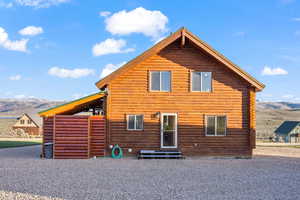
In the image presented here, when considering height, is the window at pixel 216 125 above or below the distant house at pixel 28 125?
above

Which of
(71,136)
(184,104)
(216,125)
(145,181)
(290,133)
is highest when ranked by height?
(184,104)

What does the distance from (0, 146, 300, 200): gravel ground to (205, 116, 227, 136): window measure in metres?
3.86

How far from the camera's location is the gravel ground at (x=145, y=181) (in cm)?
1007

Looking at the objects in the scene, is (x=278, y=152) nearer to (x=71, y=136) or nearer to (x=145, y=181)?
(x=71, y=136)

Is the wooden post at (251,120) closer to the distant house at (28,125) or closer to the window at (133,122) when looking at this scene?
the window at (133,122)

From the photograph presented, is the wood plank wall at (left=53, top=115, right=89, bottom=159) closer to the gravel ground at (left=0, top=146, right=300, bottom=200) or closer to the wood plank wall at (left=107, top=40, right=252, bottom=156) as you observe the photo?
the wood plank wall at (left=107, top=40, right=252, bottom=156)

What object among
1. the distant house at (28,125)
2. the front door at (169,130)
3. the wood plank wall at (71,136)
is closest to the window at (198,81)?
the front door at (169,130)

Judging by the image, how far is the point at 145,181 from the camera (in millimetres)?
12305

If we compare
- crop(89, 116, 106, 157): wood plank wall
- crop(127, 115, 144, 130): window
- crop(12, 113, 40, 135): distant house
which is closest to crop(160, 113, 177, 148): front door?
crop(127, 115, 144, 130): window

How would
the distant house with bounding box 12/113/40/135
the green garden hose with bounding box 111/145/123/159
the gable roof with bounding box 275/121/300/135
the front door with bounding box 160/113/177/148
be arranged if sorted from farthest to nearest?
the distant house with bounding box 12/113/40/135 → the gable roof with bounding box 275/121/300/135 → the front door with bounding box 160/113/177/148 → the green garden hose with bounding box 111/145/123/159

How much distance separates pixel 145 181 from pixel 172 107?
889 cm

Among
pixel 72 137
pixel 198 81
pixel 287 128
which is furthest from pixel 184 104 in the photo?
pixel 287 128

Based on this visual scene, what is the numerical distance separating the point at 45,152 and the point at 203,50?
1044 centimetres

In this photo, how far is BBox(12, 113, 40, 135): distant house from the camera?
66.9 m
